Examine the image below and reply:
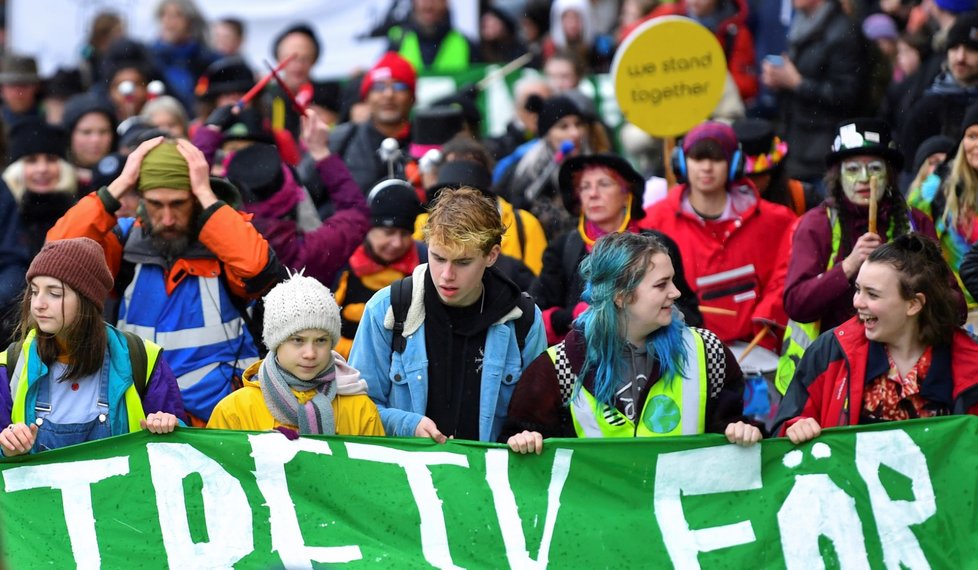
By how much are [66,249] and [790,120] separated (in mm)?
6428

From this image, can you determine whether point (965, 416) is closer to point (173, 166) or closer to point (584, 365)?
point (584, 365)

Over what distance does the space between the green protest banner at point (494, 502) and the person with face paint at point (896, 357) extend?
0.18 m

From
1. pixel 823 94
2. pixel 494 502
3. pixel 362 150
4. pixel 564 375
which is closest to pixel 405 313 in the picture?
pixel 564 375

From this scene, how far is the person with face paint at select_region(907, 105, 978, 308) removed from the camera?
24.6 feet

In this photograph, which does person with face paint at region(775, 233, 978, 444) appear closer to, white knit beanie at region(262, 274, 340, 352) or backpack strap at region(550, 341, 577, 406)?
backpack strap at region(550, 341, 577, 406)

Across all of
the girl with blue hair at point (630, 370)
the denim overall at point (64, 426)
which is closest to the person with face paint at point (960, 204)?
the girl with blue hair at point (630, 370)

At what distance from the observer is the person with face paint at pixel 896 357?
236 inches

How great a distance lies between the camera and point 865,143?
7.35 meters

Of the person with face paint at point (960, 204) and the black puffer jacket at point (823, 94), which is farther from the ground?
the black puffer jacket at point (823, 94)

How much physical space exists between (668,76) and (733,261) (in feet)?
5.12

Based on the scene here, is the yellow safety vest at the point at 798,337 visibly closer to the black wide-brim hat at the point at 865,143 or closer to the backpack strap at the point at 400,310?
the black wide-brim hat at the point at 865,143

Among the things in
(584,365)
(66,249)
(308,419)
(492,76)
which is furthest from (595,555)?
(492,76)

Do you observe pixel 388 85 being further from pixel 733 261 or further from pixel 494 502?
pixel 494 502

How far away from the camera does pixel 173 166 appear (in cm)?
692
